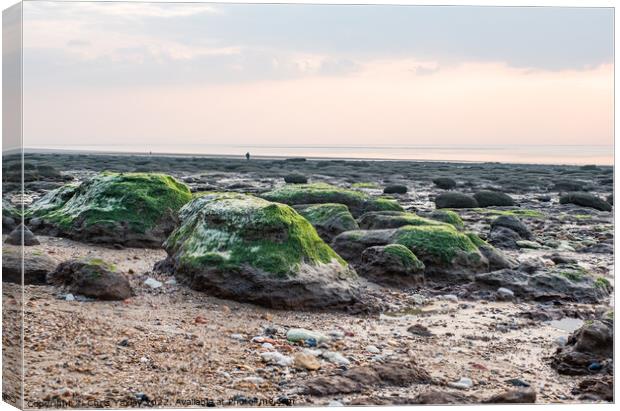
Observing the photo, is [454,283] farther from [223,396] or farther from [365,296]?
[223,396]

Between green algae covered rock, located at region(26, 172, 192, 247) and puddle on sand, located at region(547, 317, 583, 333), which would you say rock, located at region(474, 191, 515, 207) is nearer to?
green algae covered rock, located at region(26, 172, 192, 247)

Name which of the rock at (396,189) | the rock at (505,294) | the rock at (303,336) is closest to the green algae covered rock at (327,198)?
the rock at (396,189)

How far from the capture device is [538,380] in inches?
262

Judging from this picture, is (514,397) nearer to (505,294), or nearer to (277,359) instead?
(277,359)

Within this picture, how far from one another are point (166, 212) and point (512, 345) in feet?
19.5

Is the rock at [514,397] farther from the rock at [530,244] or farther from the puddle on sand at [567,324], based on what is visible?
the rock at [530,244]

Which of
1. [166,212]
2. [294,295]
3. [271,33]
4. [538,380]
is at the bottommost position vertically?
[538,380]

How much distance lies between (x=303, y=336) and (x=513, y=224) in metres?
6.41

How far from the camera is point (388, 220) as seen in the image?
11.6 metres

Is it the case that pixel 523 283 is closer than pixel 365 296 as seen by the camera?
No

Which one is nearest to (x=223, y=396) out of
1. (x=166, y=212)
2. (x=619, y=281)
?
(x=619, y=281)

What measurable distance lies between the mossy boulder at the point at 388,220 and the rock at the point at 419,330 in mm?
3405

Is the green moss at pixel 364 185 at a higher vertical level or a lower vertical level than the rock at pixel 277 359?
higher

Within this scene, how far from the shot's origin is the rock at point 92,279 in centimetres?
779
